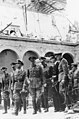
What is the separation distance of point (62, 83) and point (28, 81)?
1060 millimetres

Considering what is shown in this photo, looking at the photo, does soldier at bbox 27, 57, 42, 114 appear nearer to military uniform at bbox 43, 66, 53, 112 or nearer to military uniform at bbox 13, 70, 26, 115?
military uniform at bbox 43, 66, 53, 112

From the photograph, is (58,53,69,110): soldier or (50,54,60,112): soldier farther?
(50,54,60,112): soldier

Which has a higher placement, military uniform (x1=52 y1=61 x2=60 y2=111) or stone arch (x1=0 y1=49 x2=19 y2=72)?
stone arch (x1=0 y1=49 x2=19 y2=72)

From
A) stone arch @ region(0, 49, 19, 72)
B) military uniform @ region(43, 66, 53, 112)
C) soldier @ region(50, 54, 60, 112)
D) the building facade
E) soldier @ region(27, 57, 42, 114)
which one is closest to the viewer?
soldier @ region(27, 57, 42, 114)

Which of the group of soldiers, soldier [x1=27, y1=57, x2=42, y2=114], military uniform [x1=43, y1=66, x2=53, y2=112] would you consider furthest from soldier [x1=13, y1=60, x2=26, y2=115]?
military uniform [x1=43, y1=66, x2=53, y2=112]

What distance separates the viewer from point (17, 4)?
22.8 metres

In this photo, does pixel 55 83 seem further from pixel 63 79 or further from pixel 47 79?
pixel 63 79

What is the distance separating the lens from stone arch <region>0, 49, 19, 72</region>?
17.7 m

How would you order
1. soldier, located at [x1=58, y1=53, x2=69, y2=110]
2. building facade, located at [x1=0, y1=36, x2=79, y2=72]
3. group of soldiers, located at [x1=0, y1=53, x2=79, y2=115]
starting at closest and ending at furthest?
1. soldier, located at [x1=58, y1=53, x2=69, y2=110]
2. group of soldiers, located at [x1=0, y1=53, x2=79, y2=115]
3. building facade, located at [x1=0, y1=36, x2=79, y2=72]

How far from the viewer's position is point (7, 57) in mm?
18078

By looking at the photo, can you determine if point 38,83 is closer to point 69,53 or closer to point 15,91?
point 15,91

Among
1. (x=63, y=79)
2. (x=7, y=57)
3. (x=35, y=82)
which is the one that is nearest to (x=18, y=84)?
(x=35, y=82)

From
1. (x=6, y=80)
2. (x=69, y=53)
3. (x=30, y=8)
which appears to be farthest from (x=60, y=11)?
(x=6, y=80)

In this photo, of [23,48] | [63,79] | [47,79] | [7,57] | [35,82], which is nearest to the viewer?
[63,79]
